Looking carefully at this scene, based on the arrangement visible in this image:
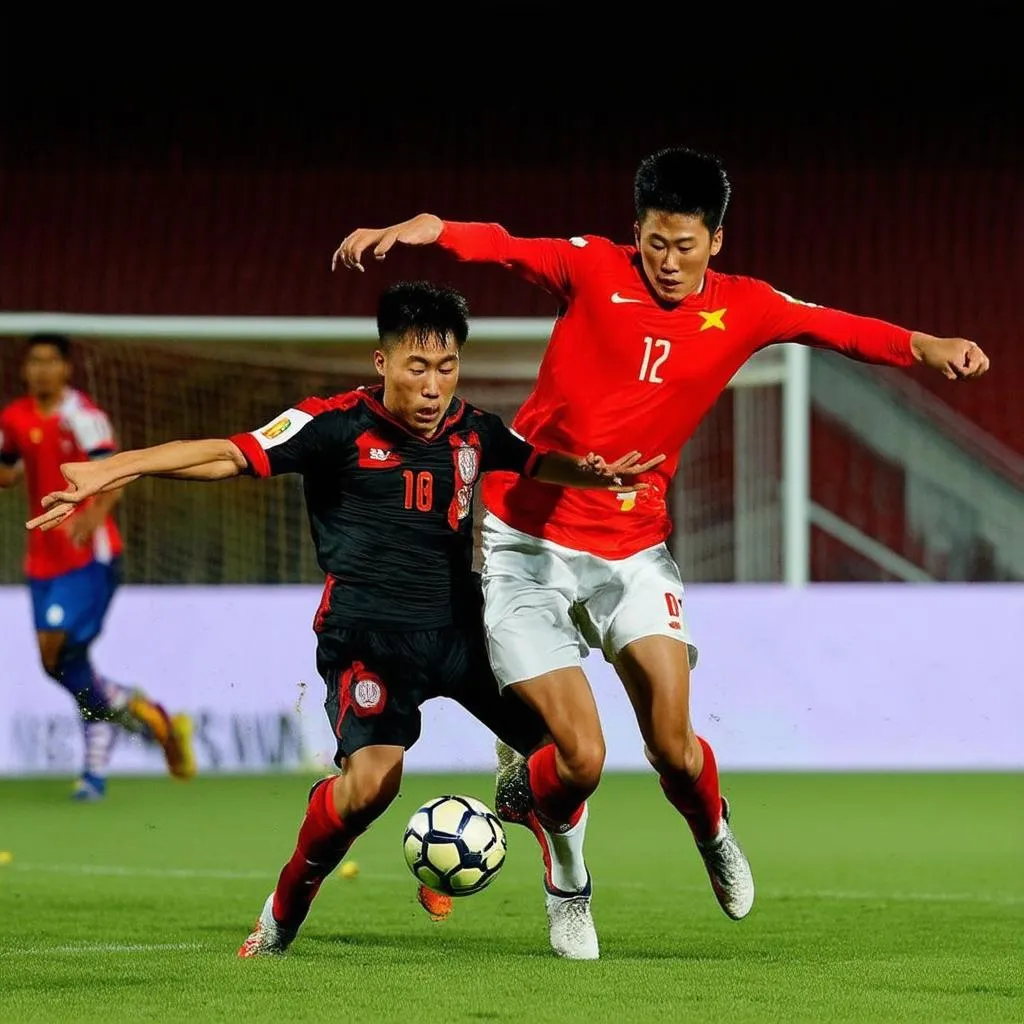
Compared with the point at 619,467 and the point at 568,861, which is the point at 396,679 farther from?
the point at 619,467

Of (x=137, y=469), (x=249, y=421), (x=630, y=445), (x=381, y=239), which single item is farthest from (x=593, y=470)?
(x=249, y=421)

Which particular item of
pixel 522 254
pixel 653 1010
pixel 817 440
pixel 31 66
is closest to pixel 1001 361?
Result: pixel 817 440

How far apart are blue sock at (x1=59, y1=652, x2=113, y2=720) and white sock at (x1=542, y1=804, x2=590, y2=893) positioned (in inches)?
178

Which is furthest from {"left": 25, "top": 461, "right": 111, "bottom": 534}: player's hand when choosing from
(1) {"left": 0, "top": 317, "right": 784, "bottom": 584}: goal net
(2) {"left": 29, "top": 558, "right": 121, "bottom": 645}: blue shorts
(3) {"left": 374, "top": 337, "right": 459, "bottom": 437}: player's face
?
(1) {"left": 0, "top": 317, "right": 784, "bottom": 584}: goal net

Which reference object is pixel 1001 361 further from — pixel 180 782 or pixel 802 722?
pixel 180 782

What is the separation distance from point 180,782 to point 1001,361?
30.3ft

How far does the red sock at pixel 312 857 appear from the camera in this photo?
17.3ft

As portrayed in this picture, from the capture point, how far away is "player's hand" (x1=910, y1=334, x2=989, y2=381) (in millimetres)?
5277

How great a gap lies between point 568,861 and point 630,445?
119 centimetres

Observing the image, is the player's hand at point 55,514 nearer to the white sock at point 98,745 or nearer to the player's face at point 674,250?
the player's face at point 674,250

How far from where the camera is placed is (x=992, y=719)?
11.2 meters

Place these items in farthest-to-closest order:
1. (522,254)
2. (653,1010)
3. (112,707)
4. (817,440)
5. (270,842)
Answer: (817,440), (112,707), (270,842), (522,254), (653,1010)

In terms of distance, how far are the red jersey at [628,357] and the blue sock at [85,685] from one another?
4411 millimetres

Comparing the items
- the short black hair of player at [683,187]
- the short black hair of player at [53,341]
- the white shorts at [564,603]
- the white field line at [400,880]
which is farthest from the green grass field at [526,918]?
the short black hair of player at [53,341]
